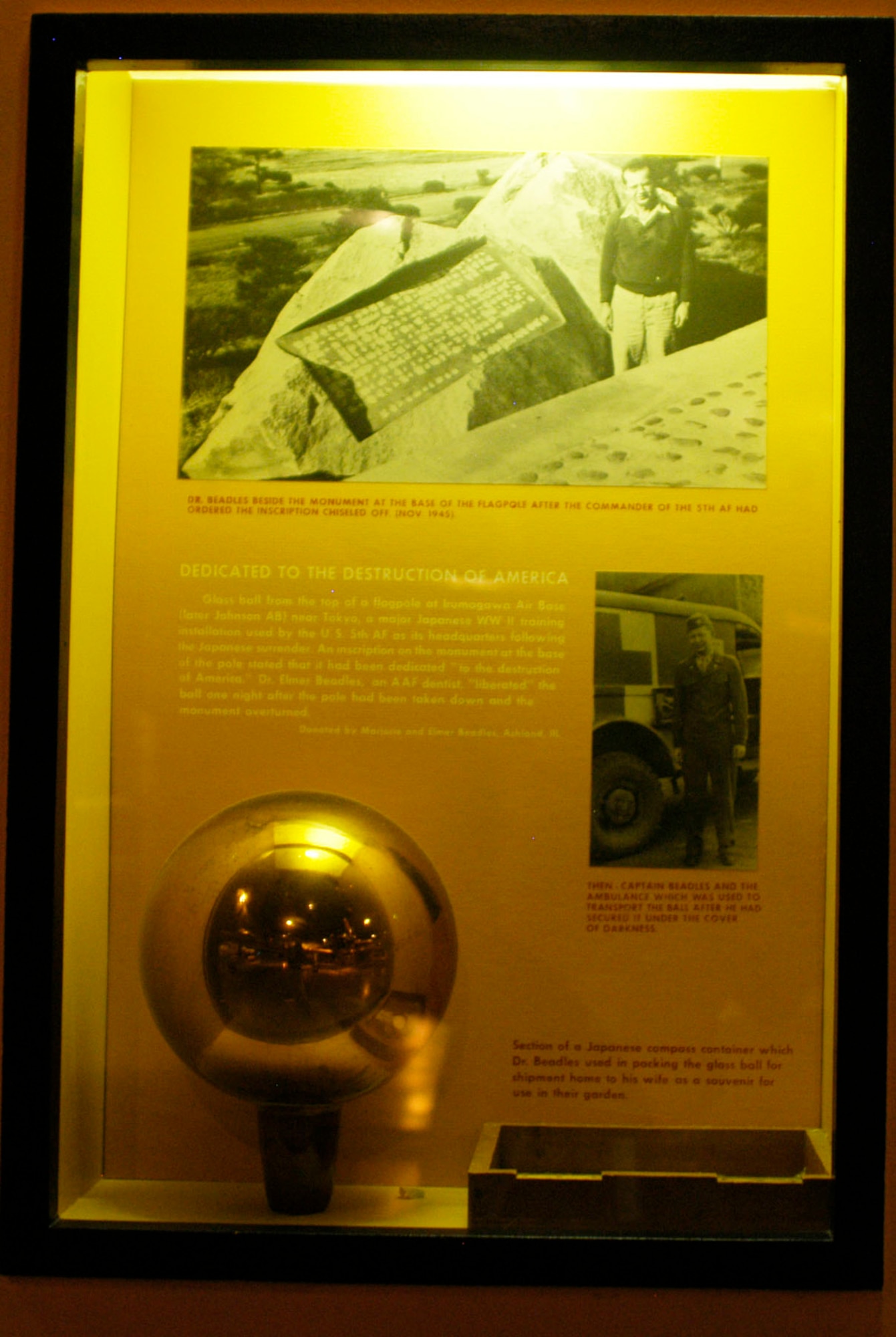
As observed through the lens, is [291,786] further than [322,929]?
Yes

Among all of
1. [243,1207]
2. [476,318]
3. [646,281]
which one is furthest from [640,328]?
[243,1207]

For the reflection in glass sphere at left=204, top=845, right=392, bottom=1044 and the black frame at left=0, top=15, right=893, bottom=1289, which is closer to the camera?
the reflection in glass sphere at left=204, top=845, right=392, bottom=1044

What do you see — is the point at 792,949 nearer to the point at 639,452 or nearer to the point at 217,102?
the point at 639,452

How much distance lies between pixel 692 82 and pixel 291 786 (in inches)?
41.9

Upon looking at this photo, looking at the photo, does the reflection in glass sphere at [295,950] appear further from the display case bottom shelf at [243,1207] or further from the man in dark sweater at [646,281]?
the man in dark sweater at [646,281]

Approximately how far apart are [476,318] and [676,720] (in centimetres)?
60

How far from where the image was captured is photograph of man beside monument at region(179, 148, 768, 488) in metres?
1.35

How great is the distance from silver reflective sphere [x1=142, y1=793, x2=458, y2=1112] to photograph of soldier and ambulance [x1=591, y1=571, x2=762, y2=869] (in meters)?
0.30

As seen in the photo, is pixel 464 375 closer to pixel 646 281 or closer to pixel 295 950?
pixel 646 281

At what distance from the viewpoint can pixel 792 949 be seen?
1318 millimetres

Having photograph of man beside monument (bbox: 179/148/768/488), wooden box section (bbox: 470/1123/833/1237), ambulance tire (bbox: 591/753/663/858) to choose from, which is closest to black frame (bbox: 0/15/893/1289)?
wooden box section (bbox: 470/1123/833/1237)

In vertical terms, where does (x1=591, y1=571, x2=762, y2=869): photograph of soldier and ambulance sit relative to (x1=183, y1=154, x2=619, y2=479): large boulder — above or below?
below

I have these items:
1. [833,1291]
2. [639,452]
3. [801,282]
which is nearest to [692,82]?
[801,282]

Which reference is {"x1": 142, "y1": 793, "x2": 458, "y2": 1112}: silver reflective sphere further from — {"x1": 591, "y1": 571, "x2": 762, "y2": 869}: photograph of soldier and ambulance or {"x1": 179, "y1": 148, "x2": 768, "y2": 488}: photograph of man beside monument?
{"x1": 179, "y1": 148, "x2": 768, "y2": 488}: photograph of man beside monument
